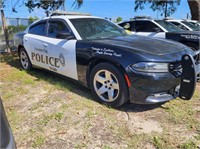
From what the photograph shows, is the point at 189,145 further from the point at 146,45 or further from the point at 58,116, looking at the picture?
the point at 58,116

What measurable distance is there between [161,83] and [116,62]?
→ 0.73 meters

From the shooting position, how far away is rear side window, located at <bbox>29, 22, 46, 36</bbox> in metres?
5.37

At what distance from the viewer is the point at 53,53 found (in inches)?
187

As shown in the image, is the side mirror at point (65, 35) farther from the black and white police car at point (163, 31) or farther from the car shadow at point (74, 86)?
the black and white police car at point (163, 31)

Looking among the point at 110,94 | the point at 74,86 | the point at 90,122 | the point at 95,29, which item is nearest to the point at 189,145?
the point at 90,122

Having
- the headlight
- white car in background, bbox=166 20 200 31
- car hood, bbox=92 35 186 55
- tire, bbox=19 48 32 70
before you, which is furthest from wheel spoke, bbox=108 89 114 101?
white car in background, bbox=166 20 200 31

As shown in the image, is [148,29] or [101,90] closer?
[101,90]

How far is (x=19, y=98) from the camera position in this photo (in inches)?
170

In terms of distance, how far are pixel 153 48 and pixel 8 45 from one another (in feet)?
25.1

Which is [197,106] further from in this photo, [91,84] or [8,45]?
[8,45]

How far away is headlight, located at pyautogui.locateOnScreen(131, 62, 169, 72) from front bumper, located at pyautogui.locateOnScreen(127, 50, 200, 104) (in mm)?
58

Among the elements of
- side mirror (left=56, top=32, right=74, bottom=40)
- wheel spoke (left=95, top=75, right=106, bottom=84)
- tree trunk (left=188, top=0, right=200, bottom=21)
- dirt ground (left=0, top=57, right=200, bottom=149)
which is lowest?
dirt ground (left=0, top=57, right=200, bottom=149)

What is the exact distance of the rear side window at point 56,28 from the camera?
465cm

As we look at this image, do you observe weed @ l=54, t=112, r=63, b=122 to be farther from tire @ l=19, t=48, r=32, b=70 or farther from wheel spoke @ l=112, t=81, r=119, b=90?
tire @ l=19, t=48, r=32, b=70
